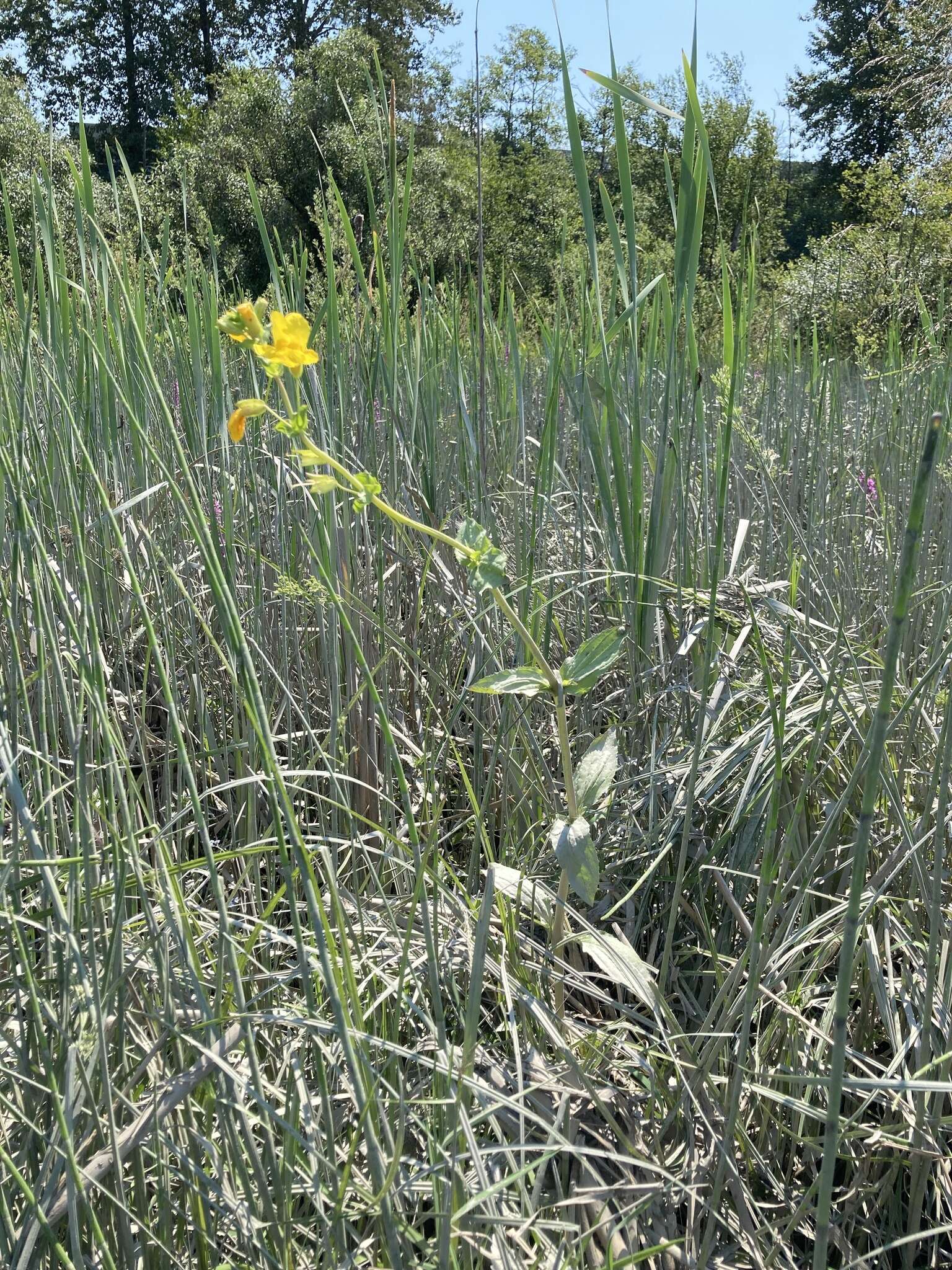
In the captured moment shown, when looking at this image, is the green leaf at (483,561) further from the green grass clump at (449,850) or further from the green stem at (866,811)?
the green stem at (866,811)

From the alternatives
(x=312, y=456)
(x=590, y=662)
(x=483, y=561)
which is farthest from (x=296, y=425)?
(x=590, y=662)

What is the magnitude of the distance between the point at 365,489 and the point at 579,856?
0.27 metres

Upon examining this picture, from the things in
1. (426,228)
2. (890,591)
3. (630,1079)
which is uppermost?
(426,228)

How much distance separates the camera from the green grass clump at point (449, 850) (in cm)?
47

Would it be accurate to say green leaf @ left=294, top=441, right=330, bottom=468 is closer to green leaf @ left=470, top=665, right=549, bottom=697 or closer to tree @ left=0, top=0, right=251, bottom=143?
green leaf @ left=470, top=665, right=549, bottom=697

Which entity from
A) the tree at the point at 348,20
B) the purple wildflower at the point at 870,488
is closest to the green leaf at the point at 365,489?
the purple wildflower at the point at 870,488

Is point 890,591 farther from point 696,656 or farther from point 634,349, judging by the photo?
point 634,349

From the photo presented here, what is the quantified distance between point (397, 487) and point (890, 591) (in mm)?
550

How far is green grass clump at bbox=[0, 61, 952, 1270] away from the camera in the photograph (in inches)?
18.5

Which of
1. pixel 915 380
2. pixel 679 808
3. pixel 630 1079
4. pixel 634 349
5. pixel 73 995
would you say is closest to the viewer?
pixel 73 995

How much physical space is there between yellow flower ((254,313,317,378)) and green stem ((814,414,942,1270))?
1.07 feet

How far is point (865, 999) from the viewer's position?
0.67m

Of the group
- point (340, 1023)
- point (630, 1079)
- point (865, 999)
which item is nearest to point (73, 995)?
point (340, 1023)

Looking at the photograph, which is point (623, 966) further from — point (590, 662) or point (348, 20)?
point (348, 20)
